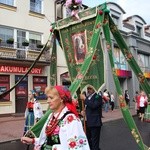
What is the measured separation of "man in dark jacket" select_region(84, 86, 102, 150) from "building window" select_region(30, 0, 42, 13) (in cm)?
1651

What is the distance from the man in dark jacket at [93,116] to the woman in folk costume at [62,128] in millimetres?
3465

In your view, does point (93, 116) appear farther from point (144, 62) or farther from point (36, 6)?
point (144, 62)

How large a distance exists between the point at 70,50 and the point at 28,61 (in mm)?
13388

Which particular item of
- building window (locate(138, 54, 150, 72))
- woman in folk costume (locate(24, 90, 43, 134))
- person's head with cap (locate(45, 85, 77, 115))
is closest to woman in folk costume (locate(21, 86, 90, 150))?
person's head with cap (locate(45, 85, 77, 115))

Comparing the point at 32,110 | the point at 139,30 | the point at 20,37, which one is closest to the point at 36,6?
the point at 20,37

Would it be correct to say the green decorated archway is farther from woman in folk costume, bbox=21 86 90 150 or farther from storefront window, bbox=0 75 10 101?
storefront window, bbox=0 75 10 101

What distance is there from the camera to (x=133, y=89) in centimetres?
2917

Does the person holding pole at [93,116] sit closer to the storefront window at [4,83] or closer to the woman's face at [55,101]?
the woman's face at [55,101]

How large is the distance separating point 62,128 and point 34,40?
19083 millimetres

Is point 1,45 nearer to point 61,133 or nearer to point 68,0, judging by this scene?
point 68,0

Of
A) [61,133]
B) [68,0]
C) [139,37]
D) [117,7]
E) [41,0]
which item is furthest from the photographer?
[139,37]

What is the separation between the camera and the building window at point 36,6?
2212cm

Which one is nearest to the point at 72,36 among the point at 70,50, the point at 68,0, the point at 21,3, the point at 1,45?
the point at 70,50

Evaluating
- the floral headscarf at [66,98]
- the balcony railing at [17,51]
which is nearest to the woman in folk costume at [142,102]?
the balcony railing at [17,51]
